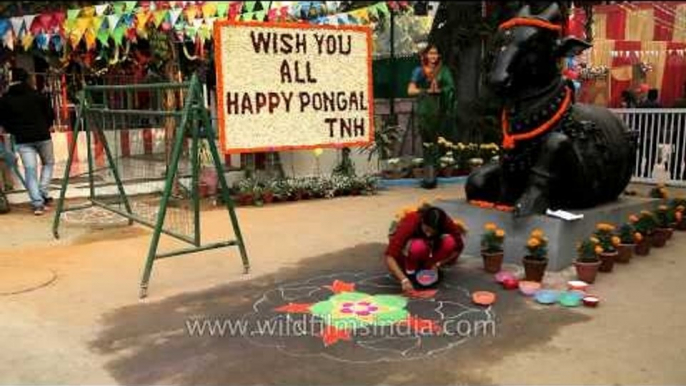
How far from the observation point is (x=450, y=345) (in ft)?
14.0

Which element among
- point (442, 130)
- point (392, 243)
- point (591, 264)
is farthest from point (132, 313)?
point (442, 130)

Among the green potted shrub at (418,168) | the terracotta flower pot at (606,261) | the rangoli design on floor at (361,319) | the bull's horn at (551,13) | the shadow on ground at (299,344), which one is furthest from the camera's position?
the green potted shrub at (418,168)

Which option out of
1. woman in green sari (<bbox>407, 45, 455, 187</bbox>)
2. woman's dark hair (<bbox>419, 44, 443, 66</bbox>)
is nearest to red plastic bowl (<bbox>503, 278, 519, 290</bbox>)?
woman in green sari (<bbox>407, 45, 455, 187</bbox>)

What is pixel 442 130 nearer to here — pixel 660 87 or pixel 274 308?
pixel 660 87

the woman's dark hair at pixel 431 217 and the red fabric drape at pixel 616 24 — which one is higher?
the red fabric drape at pixel 616 24

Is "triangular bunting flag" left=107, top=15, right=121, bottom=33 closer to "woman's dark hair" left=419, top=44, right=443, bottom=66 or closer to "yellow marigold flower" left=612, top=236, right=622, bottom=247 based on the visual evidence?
"woman's dark hair" left=419, top=44, right=443, bottom=66

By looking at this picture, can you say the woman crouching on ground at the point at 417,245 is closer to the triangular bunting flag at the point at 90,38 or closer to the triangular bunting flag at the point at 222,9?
the triangular bunting flag at the point at 90,38

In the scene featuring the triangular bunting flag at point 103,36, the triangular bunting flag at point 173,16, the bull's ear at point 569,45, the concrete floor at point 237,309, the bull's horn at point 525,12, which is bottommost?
the concrete floor at point 237,309

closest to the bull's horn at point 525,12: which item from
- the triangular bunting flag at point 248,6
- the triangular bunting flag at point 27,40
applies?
the triangular bunting flag at point 248,6

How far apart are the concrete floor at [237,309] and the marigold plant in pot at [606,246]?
99 millimetres

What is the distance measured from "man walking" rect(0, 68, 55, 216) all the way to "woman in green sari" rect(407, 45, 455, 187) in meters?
5.85

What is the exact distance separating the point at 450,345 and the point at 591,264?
1.85 metres

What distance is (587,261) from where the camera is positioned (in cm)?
556

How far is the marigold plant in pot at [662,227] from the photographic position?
6699 millimetres
